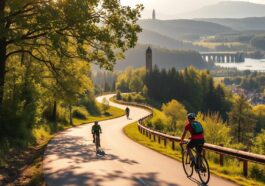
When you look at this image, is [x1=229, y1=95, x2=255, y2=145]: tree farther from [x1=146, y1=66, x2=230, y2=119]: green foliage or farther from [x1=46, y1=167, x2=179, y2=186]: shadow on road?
[x1=46, y1=167, x2=179, y2=186]: shadow on road

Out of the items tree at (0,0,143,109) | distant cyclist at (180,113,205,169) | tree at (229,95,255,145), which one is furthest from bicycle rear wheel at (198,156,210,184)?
tree at (229,95,255,145)

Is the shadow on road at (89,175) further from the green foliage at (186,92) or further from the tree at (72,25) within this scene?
the green foliage at (186,92)

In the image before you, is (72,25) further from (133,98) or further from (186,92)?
(186,92)

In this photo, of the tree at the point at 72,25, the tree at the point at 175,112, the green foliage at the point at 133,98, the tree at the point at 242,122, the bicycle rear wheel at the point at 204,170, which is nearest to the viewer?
the bicycle rear wheel at the point at 204,170

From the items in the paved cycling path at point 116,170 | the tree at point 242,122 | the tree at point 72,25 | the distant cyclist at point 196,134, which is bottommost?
the tree at point 242,122

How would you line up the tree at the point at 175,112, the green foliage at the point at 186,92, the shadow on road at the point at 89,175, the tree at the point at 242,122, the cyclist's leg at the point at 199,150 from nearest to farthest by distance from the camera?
the cyclist's leg at the point at 199,150 → the shadow on road at the point at 89,175 → the tree at the point at 242,122 → the tree at the point at 175,112 → the green foliage at the point at 186,92

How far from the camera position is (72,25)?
20359 mm

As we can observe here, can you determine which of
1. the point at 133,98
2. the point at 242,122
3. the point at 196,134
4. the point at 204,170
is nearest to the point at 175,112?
the point at 242,122

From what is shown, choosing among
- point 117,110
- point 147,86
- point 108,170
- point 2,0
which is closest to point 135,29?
point 2,0

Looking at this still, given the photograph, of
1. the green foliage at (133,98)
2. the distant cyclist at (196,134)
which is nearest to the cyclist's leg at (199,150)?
the distant cyclist at (196,134)

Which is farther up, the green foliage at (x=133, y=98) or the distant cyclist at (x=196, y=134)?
the distant cyclist at (x=196, y=134)

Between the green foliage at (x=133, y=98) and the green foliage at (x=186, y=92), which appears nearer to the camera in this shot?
the green foliage at (x=133, y=98)

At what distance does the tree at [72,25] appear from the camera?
1936 cm

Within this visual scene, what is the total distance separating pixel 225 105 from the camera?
541 ft
